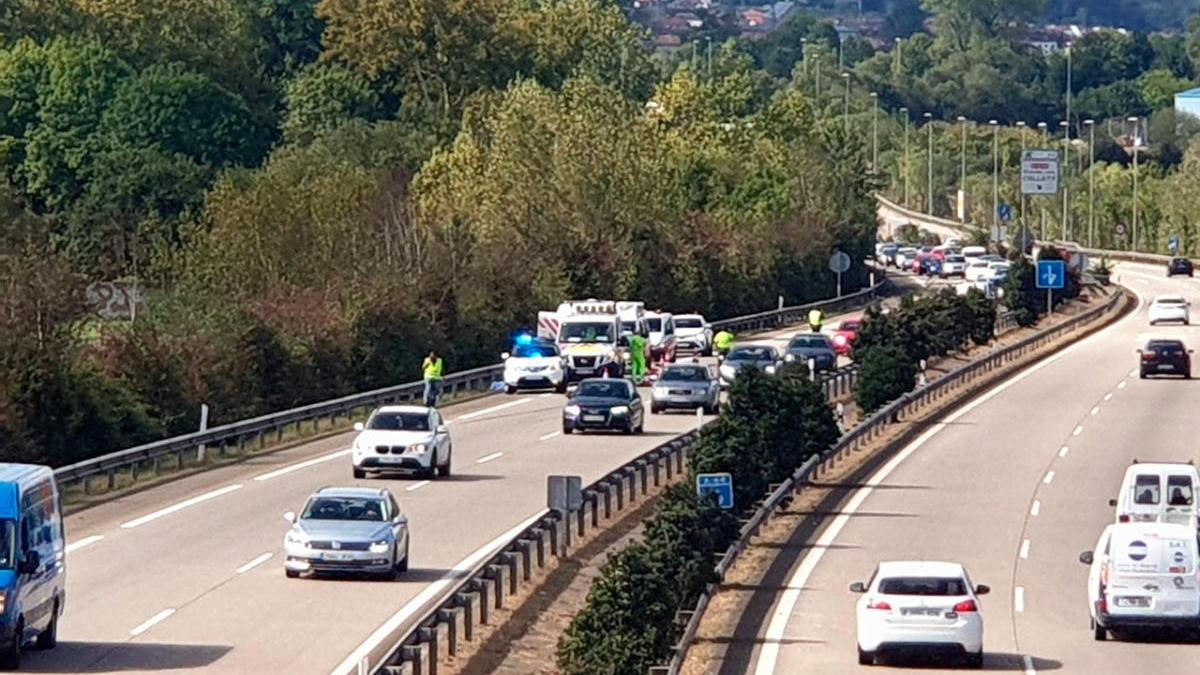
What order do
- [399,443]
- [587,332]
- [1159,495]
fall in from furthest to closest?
[587,332]
[399,443]
[1159,495]

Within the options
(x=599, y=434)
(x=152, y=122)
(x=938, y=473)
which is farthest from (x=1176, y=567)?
(x=152, y=122)

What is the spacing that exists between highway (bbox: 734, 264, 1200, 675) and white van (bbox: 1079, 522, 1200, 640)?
0.41 metres

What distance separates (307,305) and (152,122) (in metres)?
48.7

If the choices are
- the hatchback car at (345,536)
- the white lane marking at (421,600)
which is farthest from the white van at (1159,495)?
the hatchback car at (345,536)

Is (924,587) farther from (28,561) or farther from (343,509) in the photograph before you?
(28,561)

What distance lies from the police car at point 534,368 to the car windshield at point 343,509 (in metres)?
33.2

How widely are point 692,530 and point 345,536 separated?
450 cm

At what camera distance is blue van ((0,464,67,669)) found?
1026 inches

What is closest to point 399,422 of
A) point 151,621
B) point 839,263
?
point 151,621

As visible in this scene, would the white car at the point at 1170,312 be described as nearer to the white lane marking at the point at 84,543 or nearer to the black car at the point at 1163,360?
the black car at the point at 1163,360

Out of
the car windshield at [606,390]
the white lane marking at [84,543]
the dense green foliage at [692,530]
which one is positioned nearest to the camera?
the dense green foliage at [692,530]

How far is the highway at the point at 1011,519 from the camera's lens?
31359 mm

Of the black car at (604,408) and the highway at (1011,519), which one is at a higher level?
the black car at (604,408)

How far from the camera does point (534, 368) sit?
221 ft
